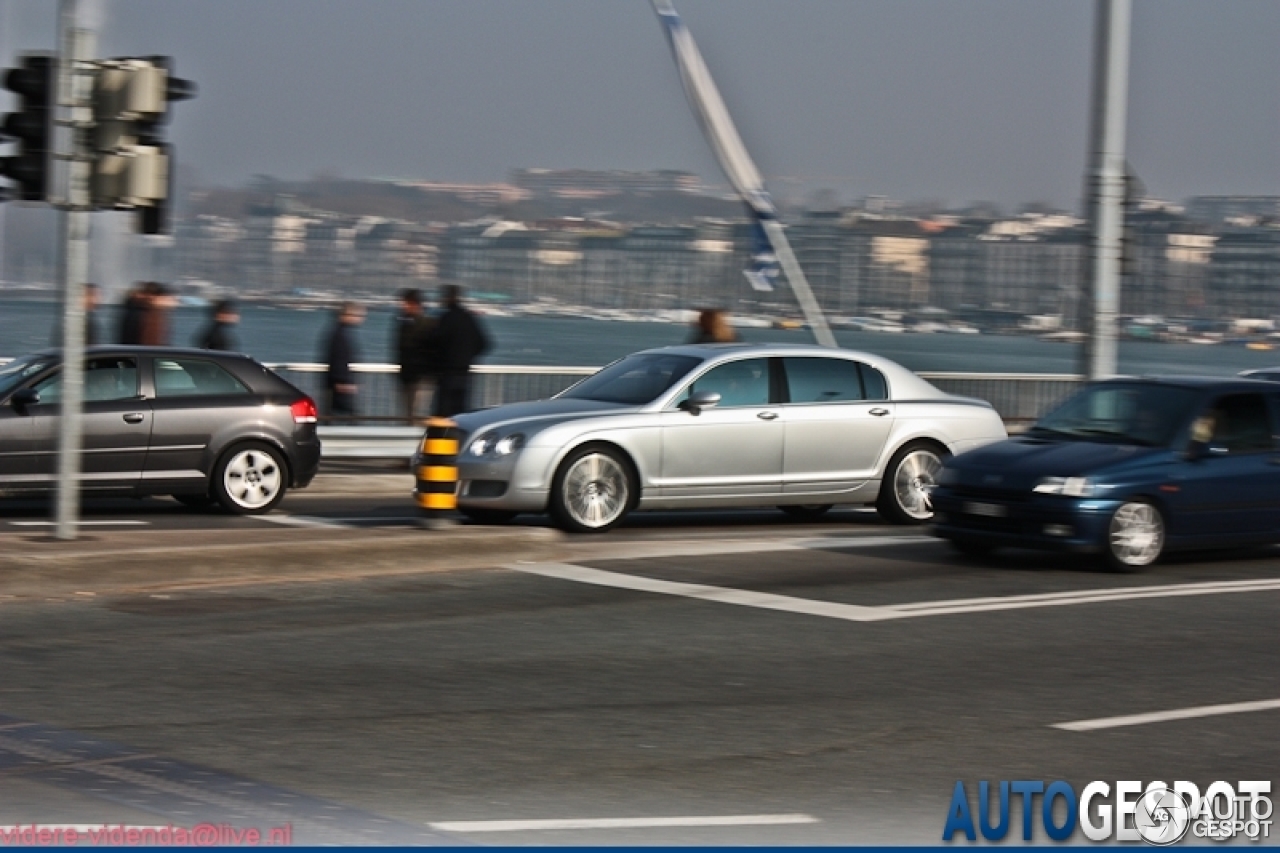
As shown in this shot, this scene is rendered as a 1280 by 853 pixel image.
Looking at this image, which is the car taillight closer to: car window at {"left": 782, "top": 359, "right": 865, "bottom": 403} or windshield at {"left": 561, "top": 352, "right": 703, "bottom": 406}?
windshield at {"left": 561, "top": 352, "right": 703, "bottom": 406}

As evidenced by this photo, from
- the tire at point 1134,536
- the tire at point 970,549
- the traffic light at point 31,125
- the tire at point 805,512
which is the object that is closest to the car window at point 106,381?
the traffic light at point 31,125

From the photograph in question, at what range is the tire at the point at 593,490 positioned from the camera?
14.9 meters

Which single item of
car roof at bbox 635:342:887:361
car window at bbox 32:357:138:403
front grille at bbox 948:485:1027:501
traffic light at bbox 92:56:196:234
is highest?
traffic light at bbox 92:56:196:234

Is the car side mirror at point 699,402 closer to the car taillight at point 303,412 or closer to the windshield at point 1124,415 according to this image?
the windshield at point 1124,415

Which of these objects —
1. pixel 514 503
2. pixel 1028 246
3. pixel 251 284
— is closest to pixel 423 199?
pixel 251 284

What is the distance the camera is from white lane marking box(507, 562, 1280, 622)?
11398mm

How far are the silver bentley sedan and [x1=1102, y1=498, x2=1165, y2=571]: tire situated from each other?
10.8ft

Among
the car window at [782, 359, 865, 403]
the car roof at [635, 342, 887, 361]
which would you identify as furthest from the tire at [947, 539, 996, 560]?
the car roof at [635, 342, 887, 361]

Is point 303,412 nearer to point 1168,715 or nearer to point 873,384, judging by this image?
point 873,384

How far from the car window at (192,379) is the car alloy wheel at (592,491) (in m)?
3.35

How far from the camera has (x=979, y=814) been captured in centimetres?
650

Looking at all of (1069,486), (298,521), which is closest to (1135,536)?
(1069,486)

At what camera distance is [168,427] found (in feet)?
51.9

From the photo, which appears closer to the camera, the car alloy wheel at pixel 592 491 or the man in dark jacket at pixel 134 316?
the car alloy wheel at pixel 592 491
